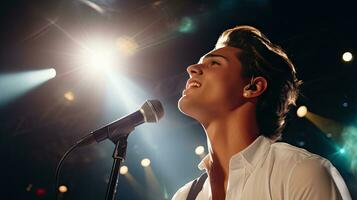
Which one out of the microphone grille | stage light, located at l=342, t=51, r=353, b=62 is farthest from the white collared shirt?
stage light, located at l=342, t=51, r=353, b=62

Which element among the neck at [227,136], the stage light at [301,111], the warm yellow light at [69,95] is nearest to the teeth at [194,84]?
the neck at [227,136]

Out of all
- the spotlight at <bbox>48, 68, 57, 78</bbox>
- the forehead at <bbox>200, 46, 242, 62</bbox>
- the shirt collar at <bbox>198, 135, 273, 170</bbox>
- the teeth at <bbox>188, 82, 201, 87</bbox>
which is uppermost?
the spotlight at <bbox>48, 68, 57, 78</bbox>

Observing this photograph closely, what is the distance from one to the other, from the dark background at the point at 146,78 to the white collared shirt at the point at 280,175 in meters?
4.16

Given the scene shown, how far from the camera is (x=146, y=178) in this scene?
8.26 m

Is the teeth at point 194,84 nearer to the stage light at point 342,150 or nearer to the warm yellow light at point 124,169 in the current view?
the stage light at point 342,150

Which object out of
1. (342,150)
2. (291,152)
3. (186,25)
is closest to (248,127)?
(291,152)

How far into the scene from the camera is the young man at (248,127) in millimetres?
1651

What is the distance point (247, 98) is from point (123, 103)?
18.0 ft

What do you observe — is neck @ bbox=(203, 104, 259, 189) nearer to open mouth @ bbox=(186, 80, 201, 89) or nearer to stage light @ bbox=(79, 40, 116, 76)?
open mouth @ bbox=(186, 80, 201, 89)

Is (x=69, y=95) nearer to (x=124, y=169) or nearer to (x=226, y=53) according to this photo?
(x=124, y=169)

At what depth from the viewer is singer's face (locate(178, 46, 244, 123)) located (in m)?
2.28

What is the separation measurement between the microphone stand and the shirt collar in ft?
2.00

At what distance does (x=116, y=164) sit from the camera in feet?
6.34

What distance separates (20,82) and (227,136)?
227 inches
